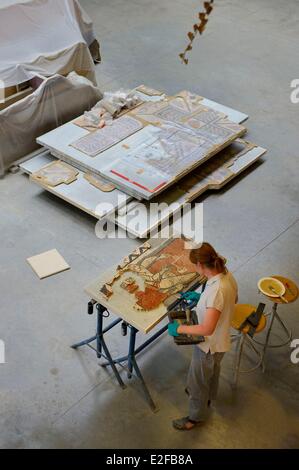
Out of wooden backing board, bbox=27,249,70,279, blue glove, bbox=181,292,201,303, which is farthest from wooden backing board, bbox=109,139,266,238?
blue glove, bbox=181,292,201,303

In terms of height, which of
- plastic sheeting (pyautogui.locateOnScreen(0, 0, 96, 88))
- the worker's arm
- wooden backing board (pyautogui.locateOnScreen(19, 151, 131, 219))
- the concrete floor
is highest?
plastic sheeting (pyautogui.locateOnScreen(0, 0, 96, 88))

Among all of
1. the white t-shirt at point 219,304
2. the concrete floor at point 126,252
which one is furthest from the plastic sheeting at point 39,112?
the white t-shirt at point 219,304

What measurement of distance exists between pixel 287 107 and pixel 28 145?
13.9ft

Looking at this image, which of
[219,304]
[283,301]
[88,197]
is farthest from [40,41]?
[219,304]

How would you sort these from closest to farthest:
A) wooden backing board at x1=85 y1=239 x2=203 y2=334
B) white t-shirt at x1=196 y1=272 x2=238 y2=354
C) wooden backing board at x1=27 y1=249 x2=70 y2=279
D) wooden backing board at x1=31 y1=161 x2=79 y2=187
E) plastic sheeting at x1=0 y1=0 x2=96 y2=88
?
white t-shirt at x1=196 y1=272 x2=238 y2=354, wooden backing board at x1=85 y1=239 x2=203 y2=334, wooden backing board at x1=27 y1=249 x2=70 y2=279, wooden backing board at x1=31 y1=161 x2=79 y2=187, plastic sheeting at x1=0 y1=0 x2=96 y2=88

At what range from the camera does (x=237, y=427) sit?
5246 mm

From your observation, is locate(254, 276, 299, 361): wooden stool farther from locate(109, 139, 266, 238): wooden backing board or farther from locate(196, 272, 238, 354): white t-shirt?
locate(109, 139, 266, 238): wooden backing board

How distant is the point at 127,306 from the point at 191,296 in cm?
56

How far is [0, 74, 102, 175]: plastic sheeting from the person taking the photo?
789 centimetres

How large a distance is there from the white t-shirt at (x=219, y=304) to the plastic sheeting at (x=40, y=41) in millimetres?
5135

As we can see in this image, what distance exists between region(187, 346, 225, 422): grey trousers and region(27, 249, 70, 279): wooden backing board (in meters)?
2.35

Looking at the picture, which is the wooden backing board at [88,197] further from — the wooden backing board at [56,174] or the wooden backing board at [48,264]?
the wooden backing board at [48,264]

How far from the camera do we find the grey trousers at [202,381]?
185 inches
